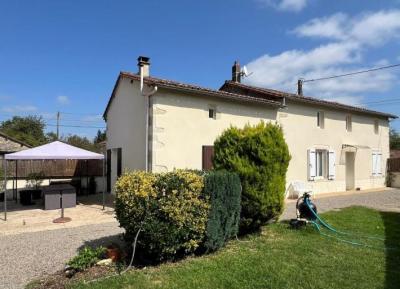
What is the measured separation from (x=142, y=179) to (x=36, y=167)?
13958 mm

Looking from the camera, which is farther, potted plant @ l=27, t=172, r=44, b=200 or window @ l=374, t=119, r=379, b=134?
window @ l=374, t=119, r=379, b=134

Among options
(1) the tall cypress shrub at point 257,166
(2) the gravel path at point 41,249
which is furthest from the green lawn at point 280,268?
(2) the gravel path at point 41,249

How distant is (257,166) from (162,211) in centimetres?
263

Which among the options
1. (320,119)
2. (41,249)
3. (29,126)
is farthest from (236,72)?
(29,126)

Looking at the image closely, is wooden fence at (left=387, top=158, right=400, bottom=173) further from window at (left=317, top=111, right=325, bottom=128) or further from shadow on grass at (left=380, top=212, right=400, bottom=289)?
shadow on grass at (left=380, top=212, right=400, bottom=289)

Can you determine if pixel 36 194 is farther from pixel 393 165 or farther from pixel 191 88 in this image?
pixel 393 165

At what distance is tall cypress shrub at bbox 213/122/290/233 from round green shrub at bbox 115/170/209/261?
1.63 metres

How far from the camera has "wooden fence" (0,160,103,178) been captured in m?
17.3

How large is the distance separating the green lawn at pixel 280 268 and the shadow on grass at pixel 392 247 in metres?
0.01

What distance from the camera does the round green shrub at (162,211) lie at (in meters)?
5.43

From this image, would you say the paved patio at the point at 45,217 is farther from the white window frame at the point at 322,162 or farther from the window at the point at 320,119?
the window at the point at 320,119

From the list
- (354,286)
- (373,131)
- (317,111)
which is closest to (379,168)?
(373,131)

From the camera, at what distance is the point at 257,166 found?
7.29 meters

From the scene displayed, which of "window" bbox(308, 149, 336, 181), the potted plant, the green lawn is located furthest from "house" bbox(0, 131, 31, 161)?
the green lawn
